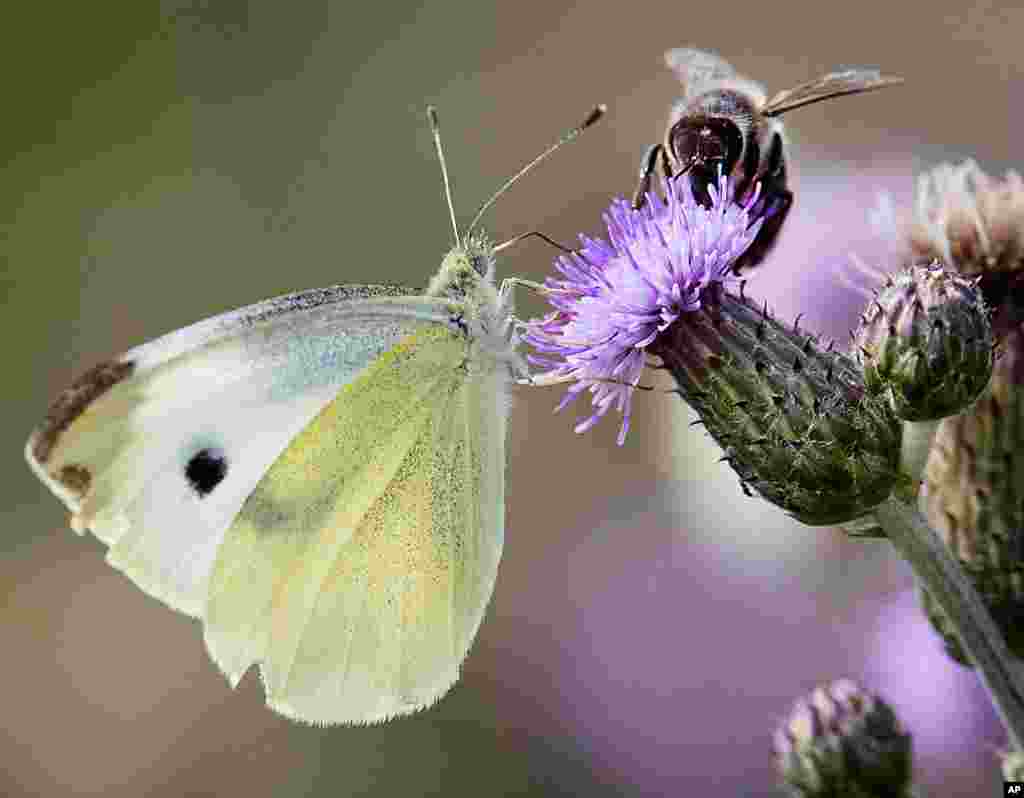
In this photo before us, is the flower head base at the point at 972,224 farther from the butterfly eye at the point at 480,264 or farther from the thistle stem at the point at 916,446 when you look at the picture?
the butterfly eye at the point at 480,264

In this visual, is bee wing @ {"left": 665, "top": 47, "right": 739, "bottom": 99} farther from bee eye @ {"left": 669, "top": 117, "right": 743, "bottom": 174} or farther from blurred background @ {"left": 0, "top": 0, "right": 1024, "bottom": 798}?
blurred background @ {"left": 0, "top": 0, "right": 1024, "bottom": 798}

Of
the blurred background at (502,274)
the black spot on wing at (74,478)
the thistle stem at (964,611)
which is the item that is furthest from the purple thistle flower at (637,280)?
the blurred background at (502,274)

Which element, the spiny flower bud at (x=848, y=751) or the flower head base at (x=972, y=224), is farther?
the flower head base at (x=972, y=224)

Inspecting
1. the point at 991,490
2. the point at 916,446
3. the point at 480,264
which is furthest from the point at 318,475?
the point at 991,490

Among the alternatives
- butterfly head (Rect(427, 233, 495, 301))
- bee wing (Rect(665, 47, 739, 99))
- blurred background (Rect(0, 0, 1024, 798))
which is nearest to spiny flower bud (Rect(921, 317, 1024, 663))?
bee wing (Rect(665, 47, 739, 99))

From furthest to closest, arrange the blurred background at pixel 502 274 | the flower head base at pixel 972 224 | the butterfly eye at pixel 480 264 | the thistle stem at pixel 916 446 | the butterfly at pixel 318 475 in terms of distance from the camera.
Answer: the blurred background at pixel 502 274 < the flower head base at pixel 972 224 < the butterfly eye at pixel 480 264 < the butterfly at pixel 318 475 < the thistle stem at pixel 916 446

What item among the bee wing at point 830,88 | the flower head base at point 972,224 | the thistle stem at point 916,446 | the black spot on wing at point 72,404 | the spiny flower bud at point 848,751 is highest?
the black spot on wing at point 72,404
